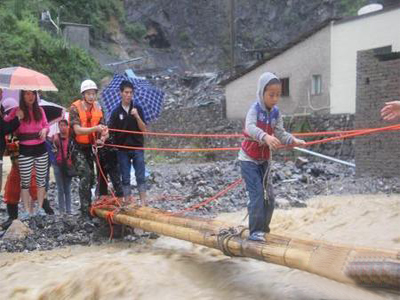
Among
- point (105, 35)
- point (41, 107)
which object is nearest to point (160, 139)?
point (105, 35)

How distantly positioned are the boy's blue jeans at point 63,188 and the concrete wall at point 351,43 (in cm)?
1092

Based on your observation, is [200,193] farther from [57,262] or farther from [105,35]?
[105,35]

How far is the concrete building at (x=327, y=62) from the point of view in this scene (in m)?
14.9

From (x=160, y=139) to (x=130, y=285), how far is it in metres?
19.8

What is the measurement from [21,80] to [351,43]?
1248 cm

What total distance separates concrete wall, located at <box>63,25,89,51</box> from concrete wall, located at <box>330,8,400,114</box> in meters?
16.4

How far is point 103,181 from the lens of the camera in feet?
20.2

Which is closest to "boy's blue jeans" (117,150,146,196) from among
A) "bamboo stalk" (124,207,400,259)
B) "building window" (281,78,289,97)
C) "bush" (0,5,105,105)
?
"bamboo stalk" (124,207,400,259)

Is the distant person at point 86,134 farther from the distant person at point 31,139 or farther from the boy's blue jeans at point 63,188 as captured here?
the boy's blue jeans at point 63,188

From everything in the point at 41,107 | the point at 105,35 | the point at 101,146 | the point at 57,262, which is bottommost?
the point at 57,262

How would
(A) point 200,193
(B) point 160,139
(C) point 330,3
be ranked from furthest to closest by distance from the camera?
(C) point 330,3 < (B) point 160,139 < (A) point 200,193

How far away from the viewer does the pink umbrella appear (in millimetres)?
5680

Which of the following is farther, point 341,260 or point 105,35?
point 105,35

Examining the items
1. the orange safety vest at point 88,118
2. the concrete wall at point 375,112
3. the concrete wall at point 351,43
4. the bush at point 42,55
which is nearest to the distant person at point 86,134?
the orange safety vest at point 88,118
